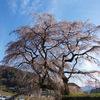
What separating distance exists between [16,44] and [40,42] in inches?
57.1

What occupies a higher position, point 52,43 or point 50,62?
point 52,43

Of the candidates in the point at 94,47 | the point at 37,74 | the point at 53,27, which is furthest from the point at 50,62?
the point at 94,47

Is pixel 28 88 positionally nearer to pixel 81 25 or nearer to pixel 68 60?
pixel 68 60

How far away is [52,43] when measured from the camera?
8.12 metres

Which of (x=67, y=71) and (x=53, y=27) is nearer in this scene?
(x=53, y=27)

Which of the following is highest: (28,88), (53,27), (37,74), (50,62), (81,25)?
(81,25)

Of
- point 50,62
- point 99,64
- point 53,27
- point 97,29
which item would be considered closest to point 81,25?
point 97,29

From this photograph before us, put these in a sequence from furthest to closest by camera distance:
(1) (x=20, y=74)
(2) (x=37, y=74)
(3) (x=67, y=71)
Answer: (3) (x=67, y=71) → (1) (x=20, y=74) → (2) (x=37, y=74)

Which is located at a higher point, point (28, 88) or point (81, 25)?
point (81, 25)

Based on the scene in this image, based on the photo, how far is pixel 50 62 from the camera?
7.46 metres

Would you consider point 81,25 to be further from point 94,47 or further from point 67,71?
point 67,71

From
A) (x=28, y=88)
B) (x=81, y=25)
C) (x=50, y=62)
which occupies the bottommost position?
(x=28, y=88)

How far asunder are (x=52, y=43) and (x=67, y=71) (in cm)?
212

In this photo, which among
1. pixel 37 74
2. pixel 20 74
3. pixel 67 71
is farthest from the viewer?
pixel 67 71
